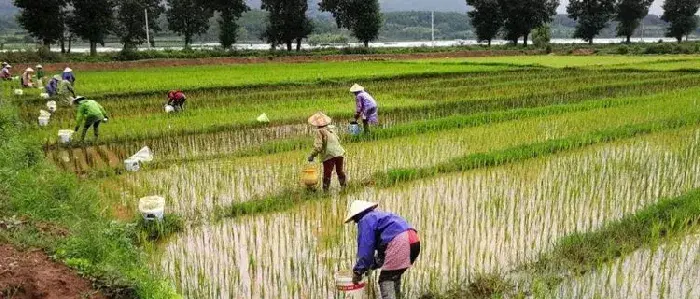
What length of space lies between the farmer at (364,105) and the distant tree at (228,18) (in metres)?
30.0

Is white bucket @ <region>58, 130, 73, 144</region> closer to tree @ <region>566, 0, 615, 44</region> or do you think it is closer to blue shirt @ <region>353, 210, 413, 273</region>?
blue shirt @ <region>353, 210, 413, 273</region>

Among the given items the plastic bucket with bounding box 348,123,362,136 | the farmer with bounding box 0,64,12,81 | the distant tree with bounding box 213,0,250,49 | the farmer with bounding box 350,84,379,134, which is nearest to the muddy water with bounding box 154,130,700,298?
the farmer with bounding box 350,84,379,134

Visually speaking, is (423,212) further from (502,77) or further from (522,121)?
(502,77)

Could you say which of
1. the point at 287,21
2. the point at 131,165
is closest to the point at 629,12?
the point at 287,21

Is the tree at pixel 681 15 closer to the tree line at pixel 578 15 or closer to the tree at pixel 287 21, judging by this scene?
the tree line at pixel 578 15

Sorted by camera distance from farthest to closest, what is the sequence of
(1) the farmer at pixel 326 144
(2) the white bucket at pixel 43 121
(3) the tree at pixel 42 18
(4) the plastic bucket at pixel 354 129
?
(3) the tree at pixel 42 18, (2) the white bucket at pixel 43 121, (4) the plastic bucket at pixel 354 129, (1) the farmer at pixel 326 144

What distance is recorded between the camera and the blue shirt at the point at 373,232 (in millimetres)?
3959

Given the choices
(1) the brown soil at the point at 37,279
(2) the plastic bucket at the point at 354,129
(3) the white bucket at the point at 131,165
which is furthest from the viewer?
(2) the plastic bucket at the point at 354,129

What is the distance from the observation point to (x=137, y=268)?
4.54 metres

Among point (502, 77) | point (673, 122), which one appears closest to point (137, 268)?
point (673, 122)

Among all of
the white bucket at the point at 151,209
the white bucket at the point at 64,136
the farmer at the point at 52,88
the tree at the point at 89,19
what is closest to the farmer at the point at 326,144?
the white bucket at the point at 151,209

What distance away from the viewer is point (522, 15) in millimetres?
46750

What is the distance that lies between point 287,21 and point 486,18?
1735 cm

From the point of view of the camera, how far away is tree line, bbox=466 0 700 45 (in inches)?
1845
